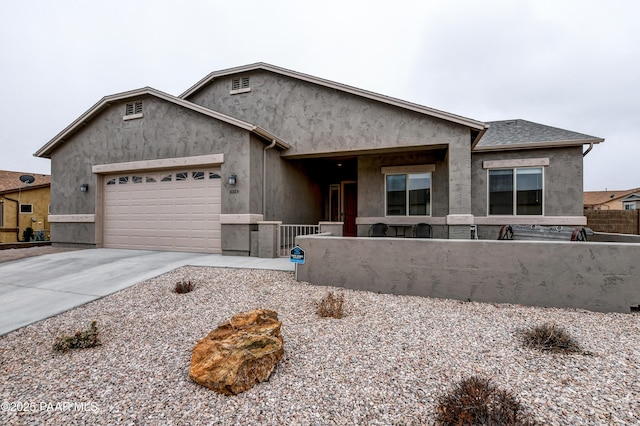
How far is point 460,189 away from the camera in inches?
309

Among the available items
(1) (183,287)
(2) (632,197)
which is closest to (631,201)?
(2) (632,197)

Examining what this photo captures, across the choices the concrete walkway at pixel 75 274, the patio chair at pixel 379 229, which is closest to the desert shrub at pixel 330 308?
the concrete walkway at pixel 75 274

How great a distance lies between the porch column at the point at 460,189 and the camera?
779cm

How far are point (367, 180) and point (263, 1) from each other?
1094 cm

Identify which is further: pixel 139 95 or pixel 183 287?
pixel 139 95

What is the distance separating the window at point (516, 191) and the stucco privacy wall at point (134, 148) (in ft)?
26.3

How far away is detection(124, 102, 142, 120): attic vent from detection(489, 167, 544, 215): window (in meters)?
11.9

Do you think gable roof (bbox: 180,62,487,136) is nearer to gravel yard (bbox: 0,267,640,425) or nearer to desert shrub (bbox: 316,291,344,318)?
gravel yard (bbox: 0,267,640,425)

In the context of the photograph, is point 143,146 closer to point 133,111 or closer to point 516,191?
point 133,111

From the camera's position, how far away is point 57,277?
234 inches

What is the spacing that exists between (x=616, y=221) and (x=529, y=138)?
5695 mm

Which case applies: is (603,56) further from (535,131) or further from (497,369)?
(497,369)

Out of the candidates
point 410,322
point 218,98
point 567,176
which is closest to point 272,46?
point 218,98

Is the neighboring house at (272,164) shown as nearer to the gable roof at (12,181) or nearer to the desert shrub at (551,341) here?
the desert shrub at (551,341)
